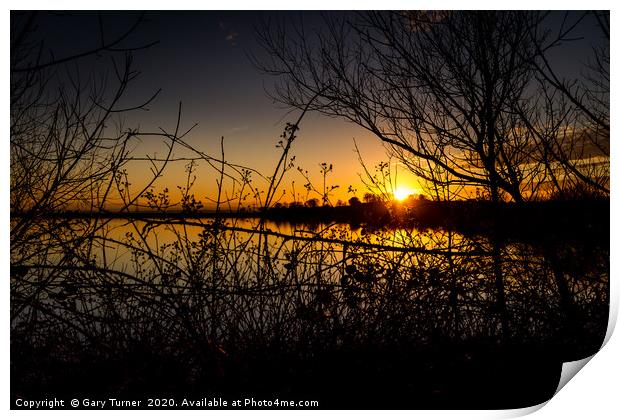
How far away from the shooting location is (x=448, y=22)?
2.71m

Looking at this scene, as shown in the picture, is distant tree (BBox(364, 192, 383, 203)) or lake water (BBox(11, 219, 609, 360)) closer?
lake water (BBox(11, 219, 609, 360))

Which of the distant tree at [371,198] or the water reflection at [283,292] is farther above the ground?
the distant tree at [371,198]

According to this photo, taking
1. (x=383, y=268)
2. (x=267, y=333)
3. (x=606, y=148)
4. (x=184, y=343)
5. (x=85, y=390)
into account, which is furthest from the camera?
(x=383, y=268)

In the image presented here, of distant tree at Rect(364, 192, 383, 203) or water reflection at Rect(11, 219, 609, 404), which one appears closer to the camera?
water reflection at Rect(11, 219, 609, 404)

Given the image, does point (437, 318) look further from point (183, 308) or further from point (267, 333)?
point (183, 308)

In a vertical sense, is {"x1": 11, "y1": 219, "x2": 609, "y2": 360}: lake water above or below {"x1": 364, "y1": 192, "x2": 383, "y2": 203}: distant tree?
below

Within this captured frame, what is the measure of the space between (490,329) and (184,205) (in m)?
1.58

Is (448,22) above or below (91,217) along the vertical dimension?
above

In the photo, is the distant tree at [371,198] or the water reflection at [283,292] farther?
the distant tree at [371,198]

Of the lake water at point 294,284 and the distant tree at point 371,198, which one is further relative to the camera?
the distant tree at point 371,198

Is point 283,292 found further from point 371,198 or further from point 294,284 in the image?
point 371,198

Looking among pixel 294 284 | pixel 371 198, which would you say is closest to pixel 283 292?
pixel 294 284

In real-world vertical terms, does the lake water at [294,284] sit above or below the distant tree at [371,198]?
below
